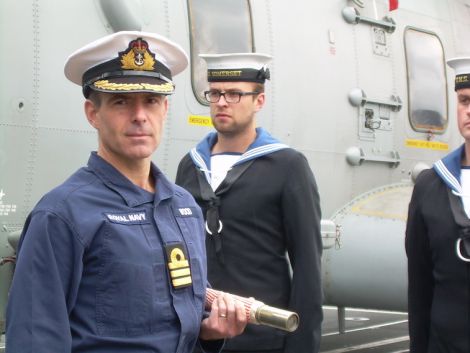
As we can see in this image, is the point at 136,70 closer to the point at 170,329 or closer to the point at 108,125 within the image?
the point at 108,125

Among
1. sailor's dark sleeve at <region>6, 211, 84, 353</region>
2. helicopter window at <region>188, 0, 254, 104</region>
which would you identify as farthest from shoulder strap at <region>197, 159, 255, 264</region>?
helicopter window at <region>188, 0, 254, 104</region>

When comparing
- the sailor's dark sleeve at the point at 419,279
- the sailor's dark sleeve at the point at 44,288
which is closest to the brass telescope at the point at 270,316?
the sailor's dark sleeve at the point at 44,288

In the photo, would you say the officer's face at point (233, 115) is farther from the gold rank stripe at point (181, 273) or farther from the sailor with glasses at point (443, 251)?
the gold rank stripe at point (181, 273)

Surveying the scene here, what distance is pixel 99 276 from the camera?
1.95 meters

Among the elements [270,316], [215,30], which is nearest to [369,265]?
[215,30]

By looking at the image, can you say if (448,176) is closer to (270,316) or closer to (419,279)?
(419,279)

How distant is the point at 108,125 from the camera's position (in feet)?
6.95

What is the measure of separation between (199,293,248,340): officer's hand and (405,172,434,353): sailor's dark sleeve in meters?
1.35

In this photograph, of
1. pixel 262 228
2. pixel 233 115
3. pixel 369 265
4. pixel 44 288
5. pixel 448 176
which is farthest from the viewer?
pixel 369 265

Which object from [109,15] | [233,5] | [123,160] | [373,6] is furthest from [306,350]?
[373,6]

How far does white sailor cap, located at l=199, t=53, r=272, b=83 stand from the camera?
371cm

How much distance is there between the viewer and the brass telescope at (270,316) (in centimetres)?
196

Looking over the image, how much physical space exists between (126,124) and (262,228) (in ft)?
4.58

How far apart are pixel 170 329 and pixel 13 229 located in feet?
8.61
